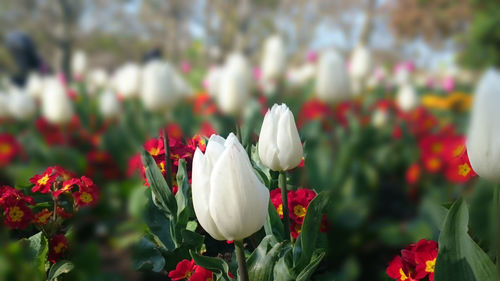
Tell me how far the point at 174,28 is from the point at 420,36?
6.37 meters

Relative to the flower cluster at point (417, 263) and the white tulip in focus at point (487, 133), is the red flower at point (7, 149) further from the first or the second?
the white tulip in focus at point (487, 133)

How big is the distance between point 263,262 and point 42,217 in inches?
14.3

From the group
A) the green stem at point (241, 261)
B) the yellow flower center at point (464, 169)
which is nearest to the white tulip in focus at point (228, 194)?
the green stem at point (241, 261)

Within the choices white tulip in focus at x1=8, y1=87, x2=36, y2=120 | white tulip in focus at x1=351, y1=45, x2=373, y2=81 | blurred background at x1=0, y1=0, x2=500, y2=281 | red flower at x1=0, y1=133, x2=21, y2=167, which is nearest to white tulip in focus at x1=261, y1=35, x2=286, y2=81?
blurred background at x1=0, y1=0, x2=500, y2=281

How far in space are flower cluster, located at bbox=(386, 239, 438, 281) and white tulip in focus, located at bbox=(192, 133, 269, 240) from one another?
26 centimetres

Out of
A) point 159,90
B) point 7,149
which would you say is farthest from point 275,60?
point 7,149

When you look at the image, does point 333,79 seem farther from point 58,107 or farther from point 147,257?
point 147,257

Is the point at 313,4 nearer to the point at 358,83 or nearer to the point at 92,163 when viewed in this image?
the point at 358,83

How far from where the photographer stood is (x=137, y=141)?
302cm

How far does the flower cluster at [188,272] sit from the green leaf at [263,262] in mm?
103

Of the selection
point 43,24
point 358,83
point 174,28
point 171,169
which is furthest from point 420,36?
point 171,169

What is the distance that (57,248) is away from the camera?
762 mm

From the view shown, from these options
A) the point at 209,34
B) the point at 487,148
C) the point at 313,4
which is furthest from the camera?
the point at 313,4

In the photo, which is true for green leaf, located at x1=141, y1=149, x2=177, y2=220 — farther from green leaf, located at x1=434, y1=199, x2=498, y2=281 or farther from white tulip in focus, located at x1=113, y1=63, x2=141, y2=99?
white tulip in focus, located at x1=113, y1=63, x2=141, y2=99
